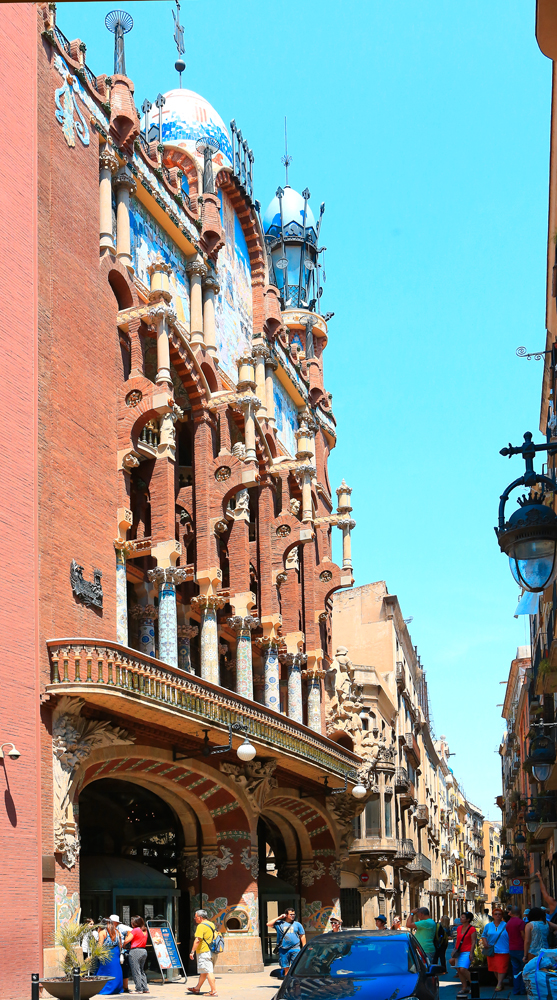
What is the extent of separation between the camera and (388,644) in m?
58.4

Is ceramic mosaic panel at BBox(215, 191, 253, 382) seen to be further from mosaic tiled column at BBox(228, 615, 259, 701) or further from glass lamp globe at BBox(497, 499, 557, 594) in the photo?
glass lamp globe at BBox(497, 499, 557, 594)

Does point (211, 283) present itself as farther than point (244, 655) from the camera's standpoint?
Yes

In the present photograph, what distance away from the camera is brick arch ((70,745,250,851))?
2277cm

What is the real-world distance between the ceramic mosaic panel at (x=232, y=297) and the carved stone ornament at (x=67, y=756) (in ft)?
52.3

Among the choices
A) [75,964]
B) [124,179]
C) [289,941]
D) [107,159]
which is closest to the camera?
[75,964]

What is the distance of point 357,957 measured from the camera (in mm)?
11398

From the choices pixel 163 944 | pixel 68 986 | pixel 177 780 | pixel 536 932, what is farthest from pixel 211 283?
pixel 536 932

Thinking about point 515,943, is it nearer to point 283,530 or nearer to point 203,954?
point 203,954

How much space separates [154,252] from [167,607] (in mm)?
9757

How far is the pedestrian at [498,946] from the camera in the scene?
56.9ft

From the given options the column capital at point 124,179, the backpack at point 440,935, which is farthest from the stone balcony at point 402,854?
the column capital at point 124,179

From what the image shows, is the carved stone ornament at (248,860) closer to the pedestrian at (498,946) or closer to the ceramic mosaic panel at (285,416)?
the pedestrian at (498,946)

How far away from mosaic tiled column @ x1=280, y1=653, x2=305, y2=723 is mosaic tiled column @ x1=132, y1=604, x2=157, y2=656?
1129cm

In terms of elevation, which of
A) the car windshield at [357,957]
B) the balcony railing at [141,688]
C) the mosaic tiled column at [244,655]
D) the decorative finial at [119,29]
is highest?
the decorative finial at [119,29]
